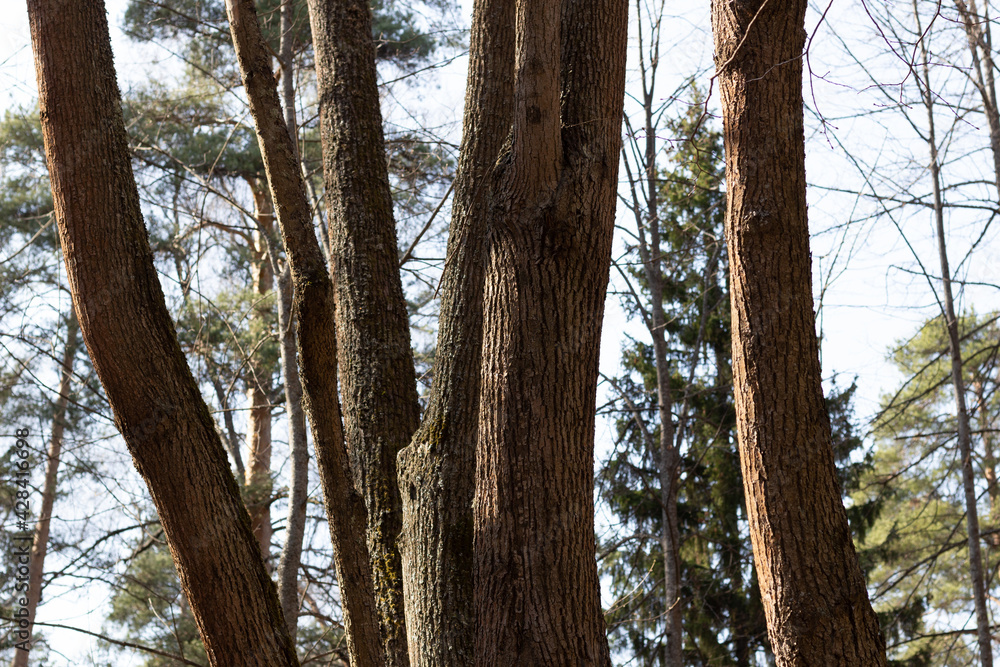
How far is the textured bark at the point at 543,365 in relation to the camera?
6.57ft

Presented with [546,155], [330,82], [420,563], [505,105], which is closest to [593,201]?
[546,155]

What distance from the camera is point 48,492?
1013 cm

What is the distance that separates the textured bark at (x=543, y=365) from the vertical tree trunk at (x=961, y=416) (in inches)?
193

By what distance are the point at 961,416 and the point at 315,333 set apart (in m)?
6.10

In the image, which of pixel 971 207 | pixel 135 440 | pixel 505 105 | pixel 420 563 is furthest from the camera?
pixel 971 207

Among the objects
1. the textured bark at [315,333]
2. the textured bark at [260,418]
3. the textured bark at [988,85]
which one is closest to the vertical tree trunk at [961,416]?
the textured bark at [988,85]

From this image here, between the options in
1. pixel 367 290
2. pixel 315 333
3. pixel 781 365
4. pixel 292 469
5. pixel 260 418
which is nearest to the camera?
pixel 781 365

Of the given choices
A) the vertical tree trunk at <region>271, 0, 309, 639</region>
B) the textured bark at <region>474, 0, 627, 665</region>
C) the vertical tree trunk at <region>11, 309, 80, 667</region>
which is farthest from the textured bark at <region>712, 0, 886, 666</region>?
the vertical tree trunk at <region>11, 309, 80, 667</region>

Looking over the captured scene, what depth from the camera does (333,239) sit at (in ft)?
10.7

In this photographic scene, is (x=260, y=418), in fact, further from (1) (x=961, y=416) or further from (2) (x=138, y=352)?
(2) (x=138, y=352)

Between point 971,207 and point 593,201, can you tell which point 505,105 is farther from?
point 971,207

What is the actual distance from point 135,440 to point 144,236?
1.83 feet

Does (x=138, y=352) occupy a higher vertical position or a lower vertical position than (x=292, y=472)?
lower

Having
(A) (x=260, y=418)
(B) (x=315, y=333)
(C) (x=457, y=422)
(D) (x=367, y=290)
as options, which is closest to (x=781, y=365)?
(C) (x=457, y=422)
